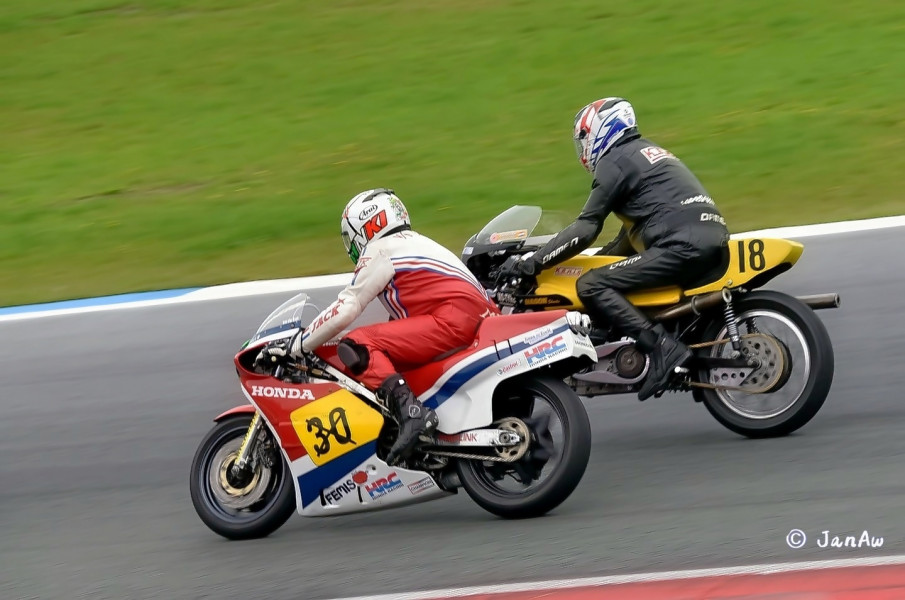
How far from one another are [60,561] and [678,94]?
11.9m

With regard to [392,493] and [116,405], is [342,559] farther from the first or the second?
[116,405]

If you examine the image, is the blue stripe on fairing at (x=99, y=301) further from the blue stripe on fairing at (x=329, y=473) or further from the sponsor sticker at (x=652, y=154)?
the sponsor sticker at (x=652, y=154)

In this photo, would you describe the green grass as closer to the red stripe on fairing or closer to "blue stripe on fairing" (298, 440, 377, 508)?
"blue stripe on fairing" (298, 440, 377, 508)

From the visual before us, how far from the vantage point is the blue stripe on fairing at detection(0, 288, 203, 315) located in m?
11.5

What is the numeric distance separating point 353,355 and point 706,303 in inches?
76.7

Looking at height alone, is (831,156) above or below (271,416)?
above

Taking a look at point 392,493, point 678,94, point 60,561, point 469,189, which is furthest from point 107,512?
point 678,94

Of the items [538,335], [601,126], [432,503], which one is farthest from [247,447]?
[601,126]

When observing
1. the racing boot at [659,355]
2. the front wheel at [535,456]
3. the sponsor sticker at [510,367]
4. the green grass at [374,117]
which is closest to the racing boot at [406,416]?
the front wheel at [535,456]

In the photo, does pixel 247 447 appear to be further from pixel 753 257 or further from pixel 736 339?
pixel 753 257

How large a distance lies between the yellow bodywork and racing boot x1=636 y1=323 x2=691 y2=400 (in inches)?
8.5

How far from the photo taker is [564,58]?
1856 cm

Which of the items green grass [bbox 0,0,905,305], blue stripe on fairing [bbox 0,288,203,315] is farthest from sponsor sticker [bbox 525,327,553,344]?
green grass [bbox 0,0,905,305]

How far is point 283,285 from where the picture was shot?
11.1 m
